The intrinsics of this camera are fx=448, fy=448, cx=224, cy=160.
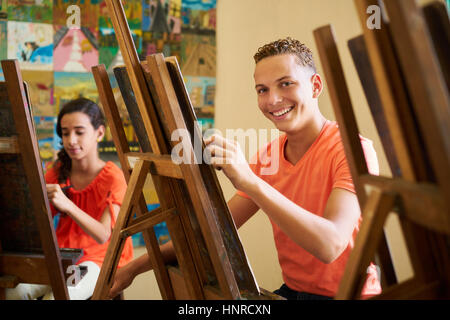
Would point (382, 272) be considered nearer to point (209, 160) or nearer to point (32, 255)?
point (209, 160)

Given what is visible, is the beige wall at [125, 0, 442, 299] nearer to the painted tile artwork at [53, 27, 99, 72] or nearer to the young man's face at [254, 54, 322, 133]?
the painted tile artwork at [53, 27, 99, 72]

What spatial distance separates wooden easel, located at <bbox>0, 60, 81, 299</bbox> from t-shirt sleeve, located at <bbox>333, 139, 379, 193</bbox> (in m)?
0.77

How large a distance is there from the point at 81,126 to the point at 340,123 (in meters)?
1.48

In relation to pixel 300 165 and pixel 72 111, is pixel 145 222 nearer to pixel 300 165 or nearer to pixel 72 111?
pixel 300 165

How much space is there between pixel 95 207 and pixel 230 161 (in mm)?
1235

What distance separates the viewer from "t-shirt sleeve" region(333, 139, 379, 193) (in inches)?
46.8

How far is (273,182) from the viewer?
1.52 meters

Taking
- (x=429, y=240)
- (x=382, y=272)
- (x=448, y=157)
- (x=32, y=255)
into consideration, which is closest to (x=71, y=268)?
(x=32, y=255)

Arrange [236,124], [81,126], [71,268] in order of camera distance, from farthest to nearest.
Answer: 1. [236,124]
2. [81,126]
3. [71,268]

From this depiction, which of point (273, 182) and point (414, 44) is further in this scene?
point (273, 182)

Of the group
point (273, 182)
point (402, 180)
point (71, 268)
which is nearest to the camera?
point (402, 180)

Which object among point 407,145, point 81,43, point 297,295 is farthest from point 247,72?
point 407,145

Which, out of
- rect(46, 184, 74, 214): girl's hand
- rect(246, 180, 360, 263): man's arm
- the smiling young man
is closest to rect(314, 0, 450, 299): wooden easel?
rect(246, 180, 360, 263): man's arm

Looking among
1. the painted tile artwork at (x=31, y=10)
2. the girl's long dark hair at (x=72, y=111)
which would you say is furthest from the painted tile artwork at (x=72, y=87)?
the girl's long dark hair at (x=72, y=111)
